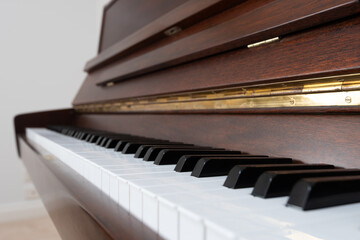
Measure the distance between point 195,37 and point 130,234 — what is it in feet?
2.12

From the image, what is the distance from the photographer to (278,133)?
0.70m

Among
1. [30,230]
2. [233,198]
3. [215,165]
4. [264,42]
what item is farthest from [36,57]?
[233,198]

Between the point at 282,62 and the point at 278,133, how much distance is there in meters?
0.14

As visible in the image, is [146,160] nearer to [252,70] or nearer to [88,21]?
[252,70]

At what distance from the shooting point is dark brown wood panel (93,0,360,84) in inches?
22.7

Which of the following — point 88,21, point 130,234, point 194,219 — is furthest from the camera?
point 88,21

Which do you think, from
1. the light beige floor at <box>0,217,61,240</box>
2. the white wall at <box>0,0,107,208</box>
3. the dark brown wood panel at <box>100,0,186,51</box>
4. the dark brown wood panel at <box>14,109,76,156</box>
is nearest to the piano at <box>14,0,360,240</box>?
the dark brown wood panel at <box>100,0,186,51</box>

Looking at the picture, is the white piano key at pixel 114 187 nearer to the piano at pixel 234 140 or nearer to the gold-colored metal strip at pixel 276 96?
the piano at pixel 234 140

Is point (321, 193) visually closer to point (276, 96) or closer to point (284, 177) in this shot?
point (284, 177)

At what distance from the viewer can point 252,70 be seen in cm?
75

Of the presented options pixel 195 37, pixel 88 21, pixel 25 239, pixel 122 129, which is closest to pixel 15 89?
pixel 88 21

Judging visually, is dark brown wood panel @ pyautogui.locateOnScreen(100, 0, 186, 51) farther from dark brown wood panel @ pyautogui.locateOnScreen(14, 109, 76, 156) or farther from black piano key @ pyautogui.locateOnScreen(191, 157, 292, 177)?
black piano key @ pyautogui.locateOnScreen(191, 157, 292, 177)

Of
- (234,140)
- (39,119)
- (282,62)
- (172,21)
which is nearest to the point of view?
(282,62)

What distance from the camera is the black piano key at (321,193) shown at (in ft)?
1.18
